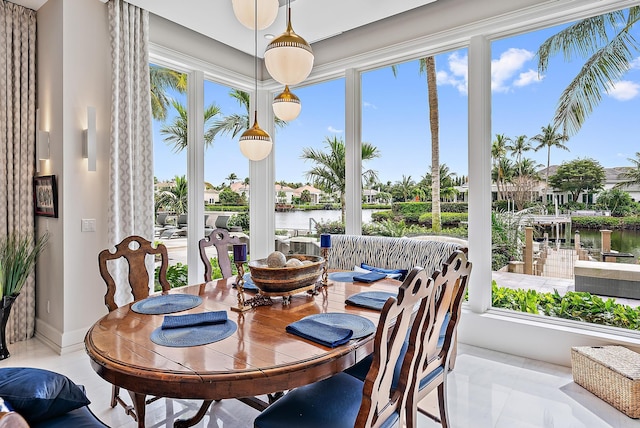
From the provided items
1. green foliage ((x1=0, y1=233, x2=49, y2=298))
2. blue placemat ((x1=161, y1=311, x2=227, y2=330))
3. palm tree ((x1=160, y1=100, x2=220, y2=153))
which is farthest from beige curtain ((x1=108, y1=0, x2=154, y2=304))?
blue placemat ((x1=161, y1=311, x2=227, y2=330))

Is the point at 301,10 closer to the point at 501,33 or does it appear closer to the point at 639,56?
the point at 501,33

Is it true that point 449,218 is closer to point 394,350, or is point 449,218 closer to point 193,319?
point 394,350

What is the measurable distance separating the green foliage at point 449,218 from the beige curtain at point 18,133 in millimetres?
3808

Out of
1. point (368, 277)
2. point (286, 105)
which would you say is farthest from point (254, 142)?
point (368, 277)

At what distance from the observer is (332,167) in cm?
461

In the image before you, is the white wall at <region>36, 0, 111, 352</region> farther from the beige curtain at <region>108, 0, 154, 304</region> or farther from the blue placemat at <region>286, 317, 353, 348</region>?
the blue placemat at <region>286, 317, 353, 348</region>

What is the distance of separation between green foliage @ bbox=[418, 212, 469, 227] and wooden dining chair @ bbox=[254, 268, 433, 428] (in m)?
2.31

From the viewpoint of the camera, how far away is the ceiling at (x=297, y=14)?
3.39 meters

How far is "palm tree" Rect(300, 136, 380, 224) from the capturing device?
431 centimetres

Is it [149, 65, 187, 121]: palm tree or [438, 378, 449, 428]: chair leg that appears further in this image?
[149, 65, 187, 121]: palm tree

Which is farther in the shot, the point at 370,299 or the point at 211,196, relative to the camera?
the point at 211,196

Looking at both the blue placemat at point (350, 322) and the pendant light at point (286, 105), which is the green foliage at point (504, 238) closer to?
the pendant light at point (286, 105)

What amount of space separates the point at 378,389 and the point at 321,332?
0.36m

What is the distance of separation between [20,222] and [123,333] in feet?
8.75
